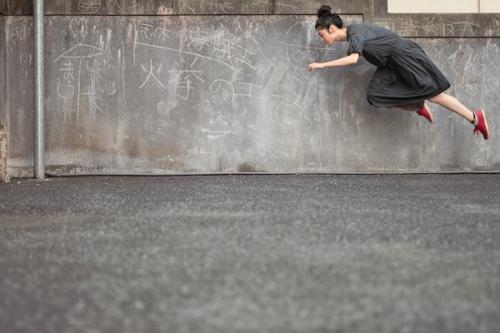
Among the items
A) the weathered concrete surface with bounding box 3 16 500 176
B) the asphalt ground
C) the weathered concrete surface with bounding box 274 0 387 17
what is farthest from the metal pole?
the weathered concrete surface with bounding box 274 0 387 17

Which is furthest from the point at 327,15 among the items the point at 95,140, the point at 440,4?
the point at 95,140

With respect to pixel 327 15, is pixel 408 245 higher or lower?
lower

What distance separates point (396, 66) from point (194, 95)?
75.1 inches

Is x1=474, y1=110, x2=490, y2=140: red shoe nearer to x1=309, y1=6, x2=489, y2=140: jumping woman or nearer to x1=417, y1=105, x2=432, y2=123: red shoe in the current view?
x1=309, y1=6, x2=489, y2=140: jumping woman

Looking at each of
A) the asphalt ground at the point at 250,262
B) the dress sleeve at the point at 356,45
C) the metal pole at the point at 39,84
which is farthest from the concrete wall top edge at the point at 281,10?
the asphalt ground at the point at 250,262

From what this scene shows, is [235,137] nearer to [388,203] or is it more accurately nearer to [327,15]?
[327,15]

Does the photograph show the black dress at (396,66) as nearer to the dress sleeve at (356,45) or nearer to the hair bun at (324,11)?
the dress sleeve at (356,45)

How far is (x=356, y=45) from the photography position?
7.16 m

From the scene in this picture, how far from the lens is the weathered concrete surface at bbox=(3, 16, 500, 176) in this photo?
785cm

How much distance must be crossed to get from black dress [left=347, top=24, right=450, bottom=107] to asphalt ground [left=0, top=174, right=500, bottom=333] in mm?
1552

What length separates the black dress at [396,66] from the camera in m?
7.24

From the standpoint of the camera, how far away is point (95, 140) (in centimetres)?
787

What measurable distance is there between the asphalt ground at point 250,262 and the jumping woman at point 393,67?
5.09ft

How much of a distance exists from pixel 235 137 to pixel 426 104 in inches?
73.4
